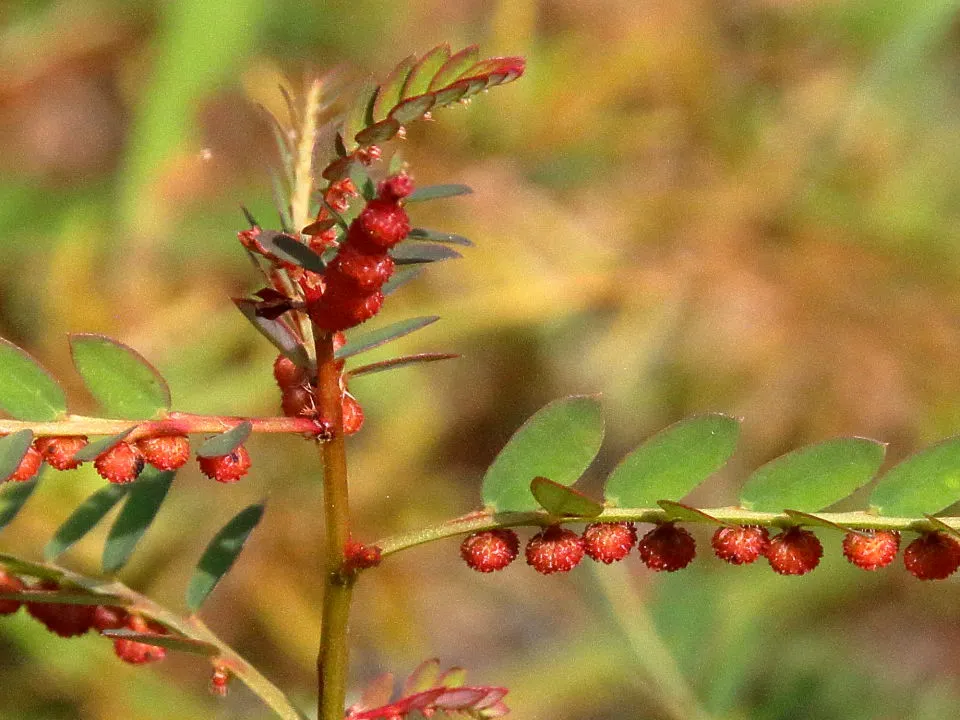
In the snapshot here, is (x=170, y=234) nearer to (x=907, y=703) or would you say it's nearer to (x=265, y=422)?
(x=907, y=703)

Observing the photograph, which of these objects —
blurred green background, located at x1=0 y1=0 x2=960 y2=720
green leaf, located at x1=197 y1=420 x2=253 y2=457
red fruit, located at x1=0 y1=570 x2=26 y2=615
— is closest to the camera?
green leaf, located at x1=197 y1=420 x2=253 y2=457

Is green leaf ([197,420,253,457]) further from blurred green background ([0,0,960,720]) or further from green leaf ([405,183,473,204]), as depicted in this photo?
blurred green background ([0,0,960,720])

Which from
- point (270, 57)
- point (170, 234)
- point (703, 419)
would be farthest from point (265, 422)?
point (270, 57)

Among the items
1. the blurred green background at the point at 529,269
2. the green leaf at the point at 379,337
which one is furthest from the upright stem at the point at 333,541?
the blurred green background at the point at 529,269

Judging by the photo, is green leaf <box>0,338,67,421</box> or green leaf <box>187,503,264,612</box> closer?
green leaf <box>0,338,67,421</box>

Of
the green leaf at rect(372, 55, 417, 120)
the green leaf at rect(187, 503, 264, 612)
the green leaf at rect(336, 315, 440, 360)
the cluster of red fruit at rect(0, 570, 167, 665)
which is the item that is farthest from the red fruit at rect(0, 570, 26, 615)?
the green leaf at rect(372, 55, 417, 120)

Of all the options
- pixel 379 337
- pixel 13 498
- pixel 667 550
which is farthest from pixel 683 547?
pixel 13 498

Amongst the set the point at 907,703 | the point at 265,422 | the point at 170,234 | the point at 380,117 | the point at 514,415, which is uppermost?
the point at 170,234
